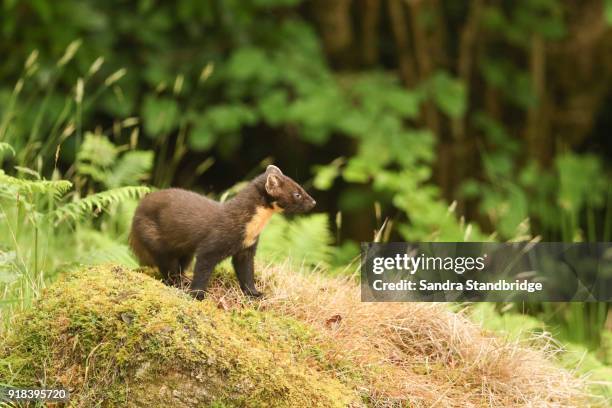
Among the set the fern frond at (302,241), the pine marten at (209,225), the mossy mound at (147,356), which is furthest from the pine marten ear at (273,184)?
the fern frond at (302,241)

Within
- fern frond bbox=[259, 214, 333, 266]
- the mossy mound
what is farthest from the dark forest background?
the mossy mound

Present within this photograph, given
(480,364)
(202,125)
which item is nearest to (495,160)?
(202,125)

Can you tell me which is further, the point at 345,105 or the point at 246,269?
the point at 345,105

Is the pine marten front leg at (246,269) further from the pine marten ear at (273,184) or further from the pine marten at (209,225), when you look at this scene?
the pine marten ear at (273,184)

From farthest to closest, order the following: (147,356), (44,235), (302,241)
Answer: 1. (302,241)
2. (44,235)
3. (147,356)

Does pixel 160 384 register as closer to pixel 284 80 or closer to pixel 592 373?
pixel 592 373

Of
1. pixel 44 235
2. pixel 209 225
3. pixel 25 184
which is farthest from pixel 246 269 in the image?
pixel 44 235

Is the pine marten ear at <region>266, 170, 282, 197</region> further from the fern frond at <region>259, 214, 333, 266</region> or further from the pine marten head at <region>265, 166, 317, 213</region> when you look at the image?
the fern frond at <region>259, 214, 333, 266</region>

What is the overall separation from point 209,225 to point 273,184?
40 cm

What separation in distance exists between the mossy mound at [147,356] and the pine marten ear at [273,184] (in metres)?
0.68

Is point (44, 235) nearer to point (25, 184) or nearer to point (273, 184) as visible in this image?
point (25, 184)

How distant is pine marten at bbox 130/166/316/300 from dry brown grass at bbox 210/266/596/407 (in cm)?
22

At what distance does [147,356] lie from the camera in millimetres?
3824

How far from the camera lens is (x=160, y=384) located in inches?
149
